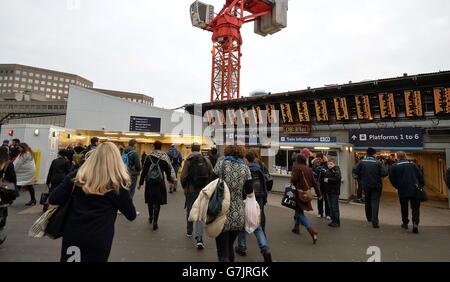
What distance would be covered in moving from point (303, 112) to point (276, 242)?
11042 millimetres

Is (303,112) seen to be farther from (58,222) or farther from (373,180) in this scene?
(58,222)

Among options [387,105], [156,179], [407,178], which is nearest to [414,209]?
[407,178]

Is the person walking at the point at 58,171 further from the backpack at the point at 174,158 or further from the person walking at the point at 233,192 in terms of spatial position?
the person walking at the point at 233,192

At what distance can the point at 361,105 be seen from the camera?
493 inches

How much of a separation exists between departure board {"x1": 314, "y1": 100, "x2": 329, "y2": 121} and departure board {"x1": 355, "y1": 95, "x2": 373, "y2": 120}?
1582 mm

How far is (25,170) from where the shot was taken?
7.25 meters

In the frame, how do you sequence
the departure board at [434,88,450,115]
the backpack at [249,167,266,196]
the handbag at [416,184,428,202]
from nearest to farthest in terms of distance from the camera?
the backpack at [249,167,266,196]
the handbag at [416,184,428,202]
the departure board at [434,88,450,115]

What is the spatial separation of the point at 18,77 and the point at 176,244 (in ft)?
480

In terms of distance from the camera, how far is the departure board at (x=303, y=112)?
14227mm

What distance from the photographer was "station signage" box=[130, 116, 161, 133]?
15.8m

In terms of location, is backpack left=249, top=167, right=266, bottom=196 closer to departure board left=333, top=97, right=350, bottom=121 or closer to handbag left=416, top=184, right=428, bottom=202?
handbag left=416, top=184, right=428, bottom=202

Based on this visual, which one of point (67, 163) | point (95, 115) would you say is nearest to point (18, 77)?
point (95, 115)

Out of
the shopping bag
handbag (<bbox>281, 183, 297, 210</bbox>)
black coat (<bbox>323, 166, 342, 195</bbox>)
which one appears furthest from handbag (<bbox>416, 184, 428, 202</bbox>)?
the shopping bag
